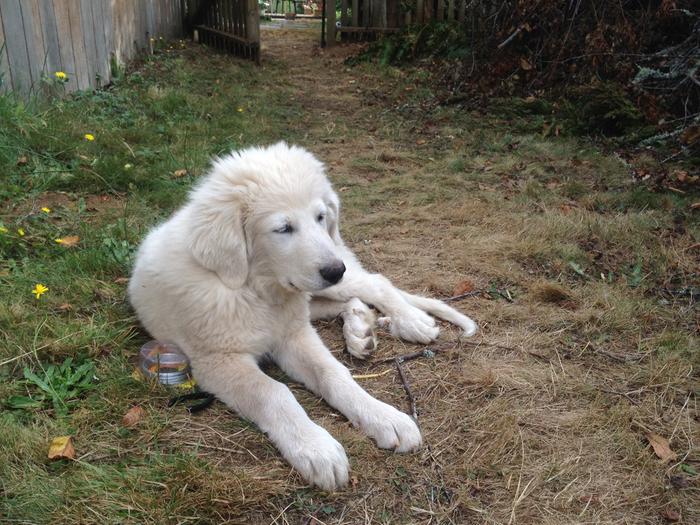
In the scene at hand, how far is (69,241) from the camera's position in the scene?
3299 millimetres

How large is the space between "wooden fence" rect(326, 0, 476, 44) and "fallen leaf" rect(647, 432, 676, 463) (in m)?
9.82

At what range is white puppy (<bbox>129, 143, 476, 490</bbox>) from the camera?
2.18 m

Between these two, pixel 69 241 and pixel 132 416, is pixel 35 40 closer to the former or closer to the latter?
pixel 69 241

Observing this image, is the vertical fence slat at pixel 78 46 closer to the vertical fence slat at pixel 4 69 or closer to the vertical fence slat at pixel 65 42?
the vertical fence slat at pixel 65 42

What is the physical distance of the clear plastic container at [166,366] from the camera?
7.59 ft

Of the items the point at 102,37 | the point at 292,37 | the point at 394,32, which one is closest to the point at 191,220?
the point at 102,37

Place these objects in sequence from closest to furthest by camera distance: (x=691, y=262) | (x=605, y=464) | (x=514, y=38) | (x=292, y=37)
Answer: (x=605, y=464), (x=691, y=262), (x=514, y=38), (x=292, y=37)

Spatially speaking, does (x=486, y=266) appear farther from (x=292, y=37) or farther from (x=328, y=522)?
(x=292, y=37)

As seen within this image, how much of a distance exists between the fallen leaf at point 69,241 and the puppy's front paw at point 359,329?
1667 mm

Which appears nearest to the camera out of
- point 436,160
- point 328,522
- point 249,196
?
point 328,522

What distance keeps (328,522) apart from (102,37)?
6.33 meters

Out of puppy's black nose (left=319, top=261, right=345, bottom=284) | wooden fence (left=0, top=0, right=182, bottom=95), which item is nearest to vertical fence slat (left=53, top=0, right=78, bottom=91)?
wooden fence (left=0, top=0, right=182, bottom=95)

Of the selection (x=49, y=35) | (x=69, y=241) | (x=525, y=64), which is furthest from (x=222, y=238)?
(x=525, y=64)

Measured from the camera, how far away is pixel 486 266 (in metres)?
3.60
